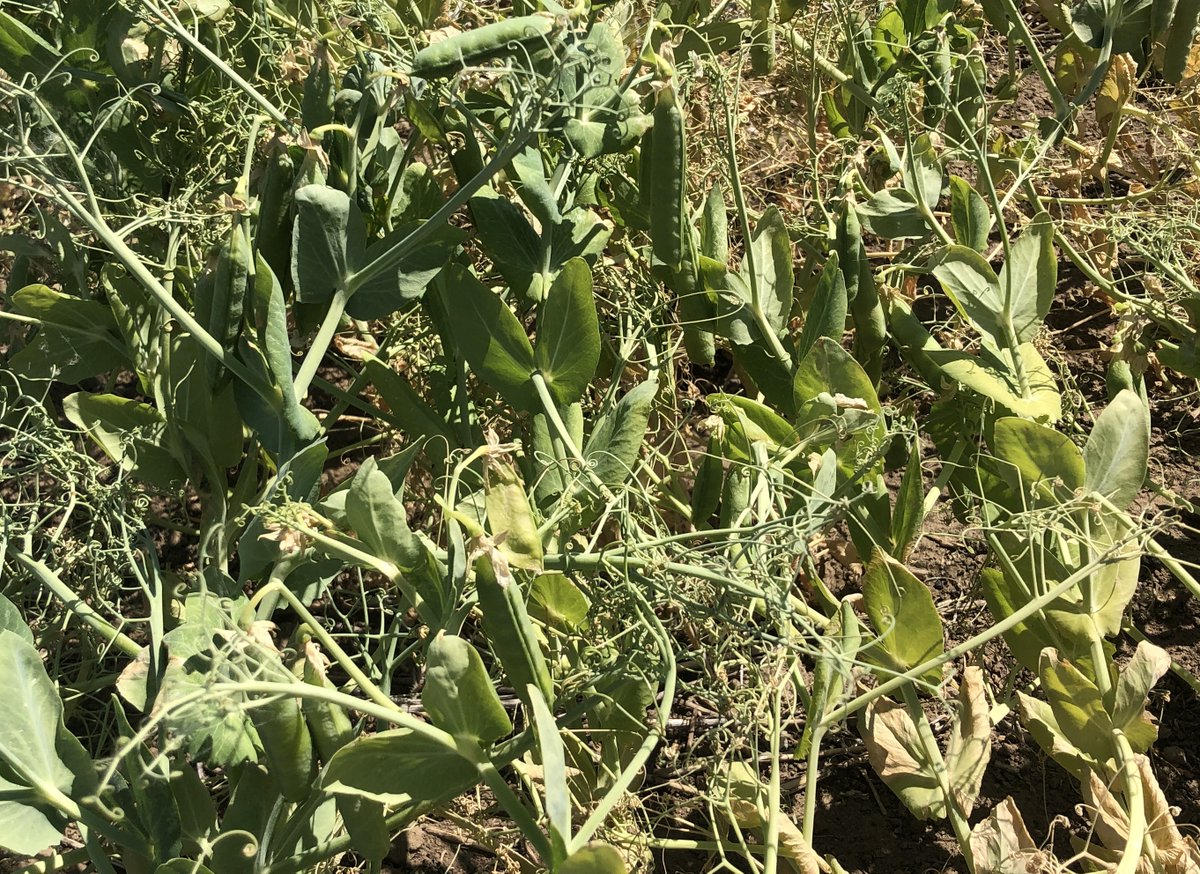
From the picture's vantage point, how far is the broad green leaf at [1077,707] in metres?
0.84

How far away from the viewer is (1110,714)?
2.86 ft

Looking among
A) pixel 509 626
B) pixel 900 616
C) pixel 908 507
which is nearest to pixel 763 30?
pixel 908 507

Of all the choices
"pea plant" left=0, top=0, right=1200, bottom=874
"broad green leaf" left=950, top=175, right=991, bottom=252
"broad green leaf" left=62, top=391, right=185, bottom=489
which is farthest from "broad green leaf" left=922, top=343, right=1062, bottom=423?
"broad green leaf" left=62, top=391, right=185, bottom=489

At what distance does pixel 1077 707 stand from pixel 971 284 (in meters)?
0.36

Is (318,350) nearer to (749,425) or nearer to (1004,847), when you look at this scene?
(749,425)

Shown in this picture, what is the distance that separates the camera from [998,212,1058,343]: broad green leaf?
3.11ft

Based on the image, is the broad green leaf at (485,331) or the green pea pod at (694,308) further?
the green pea pod at (694,308)

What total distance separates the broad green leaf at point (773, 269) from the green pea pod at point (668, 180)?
0.08 metres

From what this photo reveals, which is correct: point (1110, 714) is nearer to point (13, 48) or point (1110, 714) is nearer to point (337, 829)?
point (337, 829)

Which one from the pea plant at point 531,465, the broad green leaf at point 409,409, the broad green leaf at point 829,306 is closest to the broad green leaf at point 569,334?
the pea plant at point 531,465

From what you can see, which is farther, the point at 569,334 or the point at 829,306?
the point at 829,306

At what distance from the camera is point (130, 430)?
89 centimetres

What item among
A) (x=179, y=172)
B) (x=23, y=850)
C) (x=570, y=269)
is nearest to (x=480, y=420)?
(x=570, y=269)

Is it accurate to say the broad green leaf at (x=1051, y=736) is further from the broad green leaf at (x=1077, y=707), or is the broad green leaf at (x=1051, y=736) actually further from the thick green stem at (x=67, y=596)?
the thick green stem at (x=67, y=596)
